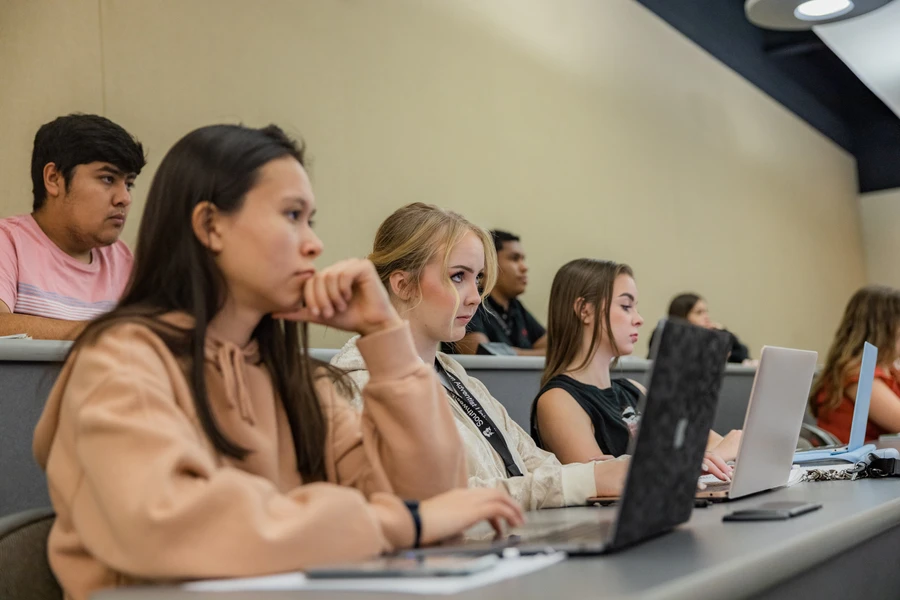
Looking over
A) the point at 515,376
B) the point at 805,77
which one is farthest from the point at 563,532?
the point at 805,77

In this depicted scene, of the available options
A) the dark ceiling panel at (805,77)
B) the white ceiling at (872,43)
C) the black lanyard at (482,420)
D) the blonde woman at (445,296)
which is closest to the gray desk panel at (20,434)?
the blonde woman at (445,296)

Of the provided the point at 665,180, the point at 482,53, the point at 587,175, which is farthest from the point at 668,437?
the point at 665,180

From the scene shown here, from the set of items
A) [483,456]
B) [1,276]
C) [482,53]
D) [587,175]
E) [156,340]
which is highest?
[482,53]

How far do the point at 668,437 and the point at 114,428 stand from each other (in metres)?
0.58

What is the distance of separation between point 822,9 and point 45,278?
436 centimetres

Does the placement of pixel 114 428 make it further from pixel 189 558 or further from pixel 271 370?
pixel 271 370

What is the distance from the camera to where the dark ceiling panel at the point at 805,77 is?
7245mm

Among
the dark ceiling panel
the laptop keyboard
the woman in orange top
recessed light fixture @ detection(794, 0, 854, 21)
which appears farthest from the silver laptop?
the dark ceiling panel

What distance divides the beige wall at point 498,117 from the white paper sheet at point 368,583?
2.48 meters

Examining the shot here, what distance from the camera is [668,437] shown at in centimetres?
105

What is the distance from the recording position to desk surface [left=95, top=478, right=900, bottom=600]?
811mm

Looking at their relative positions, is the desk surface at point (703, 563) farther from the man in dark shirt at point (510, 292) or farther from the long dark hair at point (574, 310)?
the man in dark shirt at point (510, 292)

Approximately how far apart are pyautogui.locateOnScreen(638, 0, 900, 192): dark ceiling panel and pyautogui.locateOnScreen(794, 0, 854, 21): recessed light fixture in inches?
53.8

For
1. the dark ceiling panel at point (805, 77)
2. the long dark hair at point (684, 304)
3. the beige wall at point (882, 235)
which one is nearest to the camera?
the long dark hair at point (684, 304)
